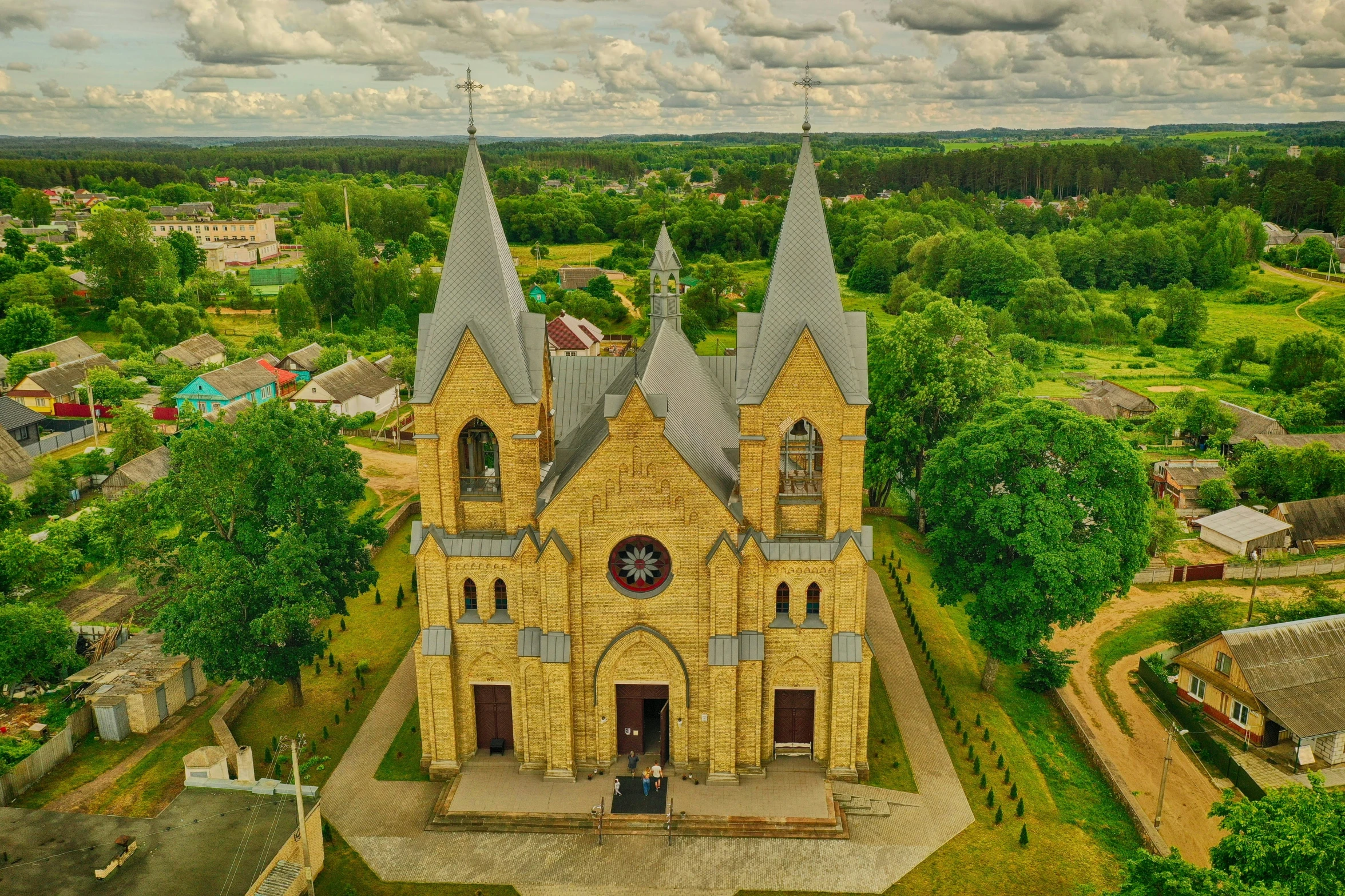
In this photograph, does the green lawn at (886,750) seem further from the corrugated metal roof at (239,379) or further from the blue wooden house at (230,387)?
the corrugated metal roof at (239,379)

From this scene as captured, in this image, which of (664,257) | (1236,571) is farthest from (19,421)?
(1236,571)

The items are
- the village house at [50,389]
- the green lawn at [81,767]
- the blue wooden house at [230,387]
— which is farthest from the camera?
the village house at [50,389]

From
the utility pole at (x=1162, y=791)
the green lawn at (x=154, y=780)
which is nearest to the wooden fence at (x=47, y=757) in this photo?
the green lawn at (x=154, y=780)

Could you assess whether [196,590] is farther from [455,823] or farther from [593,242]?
[593,242]

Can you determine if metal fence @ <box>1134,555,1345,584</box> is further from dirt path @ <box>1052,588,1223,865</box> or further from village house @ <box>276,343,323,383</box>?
village house @ <box>276,343,323,383</box>

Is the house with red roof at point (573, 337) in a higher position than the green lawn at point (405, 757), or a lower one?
higher

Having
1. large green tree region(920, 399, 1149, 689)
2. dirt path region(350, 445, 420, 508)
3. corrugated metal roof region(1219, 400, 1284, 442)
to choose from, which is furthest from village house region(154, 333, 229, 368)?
corrugated metal roof region(1219, 400, 1284, 442)
